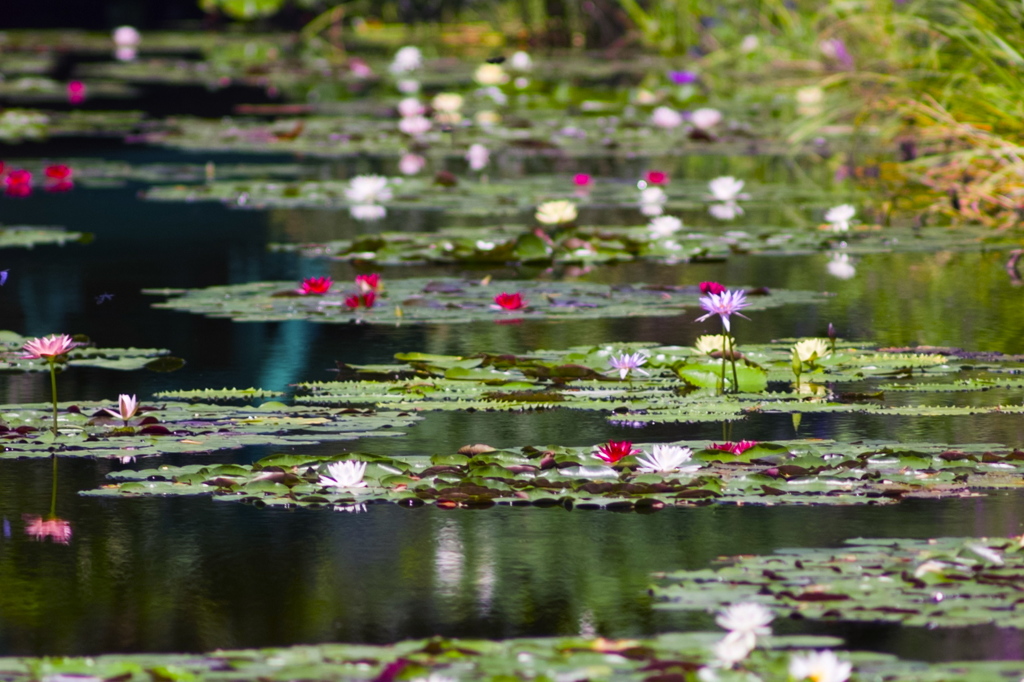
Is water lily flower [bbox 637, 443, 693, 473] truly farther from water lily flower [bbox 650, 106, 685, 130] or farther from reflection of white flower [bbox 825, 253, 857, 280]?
water lily flower [bbox 650, 106, 685, 130]

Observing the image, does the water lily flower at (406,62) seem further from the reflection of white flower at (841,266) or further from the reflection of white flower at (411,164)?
the reflection of white flower at (841,266)

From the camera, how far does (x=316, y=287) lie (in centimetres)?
614

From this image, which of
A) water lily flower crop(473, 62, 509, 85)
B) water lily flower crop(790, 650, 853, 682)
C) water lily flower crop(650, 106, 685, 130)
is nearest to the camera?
water lily flower crop(790, 650, 853, 682)

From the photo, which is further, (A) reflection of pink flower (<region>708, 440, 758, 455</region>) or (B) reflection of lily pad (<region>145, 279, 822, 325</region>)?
(B) reflection of lily pad (<region>145, 279, 822, 325</region>)

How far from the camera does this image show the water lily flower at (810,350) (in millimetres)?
4844

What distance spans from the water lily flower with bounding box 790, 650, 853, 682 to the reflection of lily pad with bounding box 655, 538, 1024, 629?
328 millimetres

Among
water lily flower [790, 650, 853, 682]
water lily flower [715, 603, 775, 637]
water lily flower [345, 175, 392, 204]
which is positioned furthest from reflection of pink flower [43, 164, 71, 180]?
water lily flower [790, 650, 853, 682]

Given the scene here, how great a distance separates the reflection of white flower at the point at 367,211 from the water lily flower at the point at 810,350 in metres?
4.11

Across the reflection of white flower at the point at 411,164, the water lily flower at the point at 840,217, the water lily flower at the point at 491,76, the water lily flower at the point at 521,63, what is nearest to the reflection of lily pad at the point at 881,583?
the water lily flower at the point at 840,217

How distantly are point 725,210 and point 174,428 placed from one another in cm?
480

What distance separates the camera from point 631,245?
24.3 ft

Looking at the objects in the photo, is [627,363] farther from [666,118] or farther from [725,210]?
[666,118]

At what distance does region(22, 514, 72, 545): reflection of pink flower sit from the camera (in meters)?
3.67

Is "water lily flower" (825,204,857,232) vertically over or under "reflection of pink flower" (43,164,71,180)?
under
